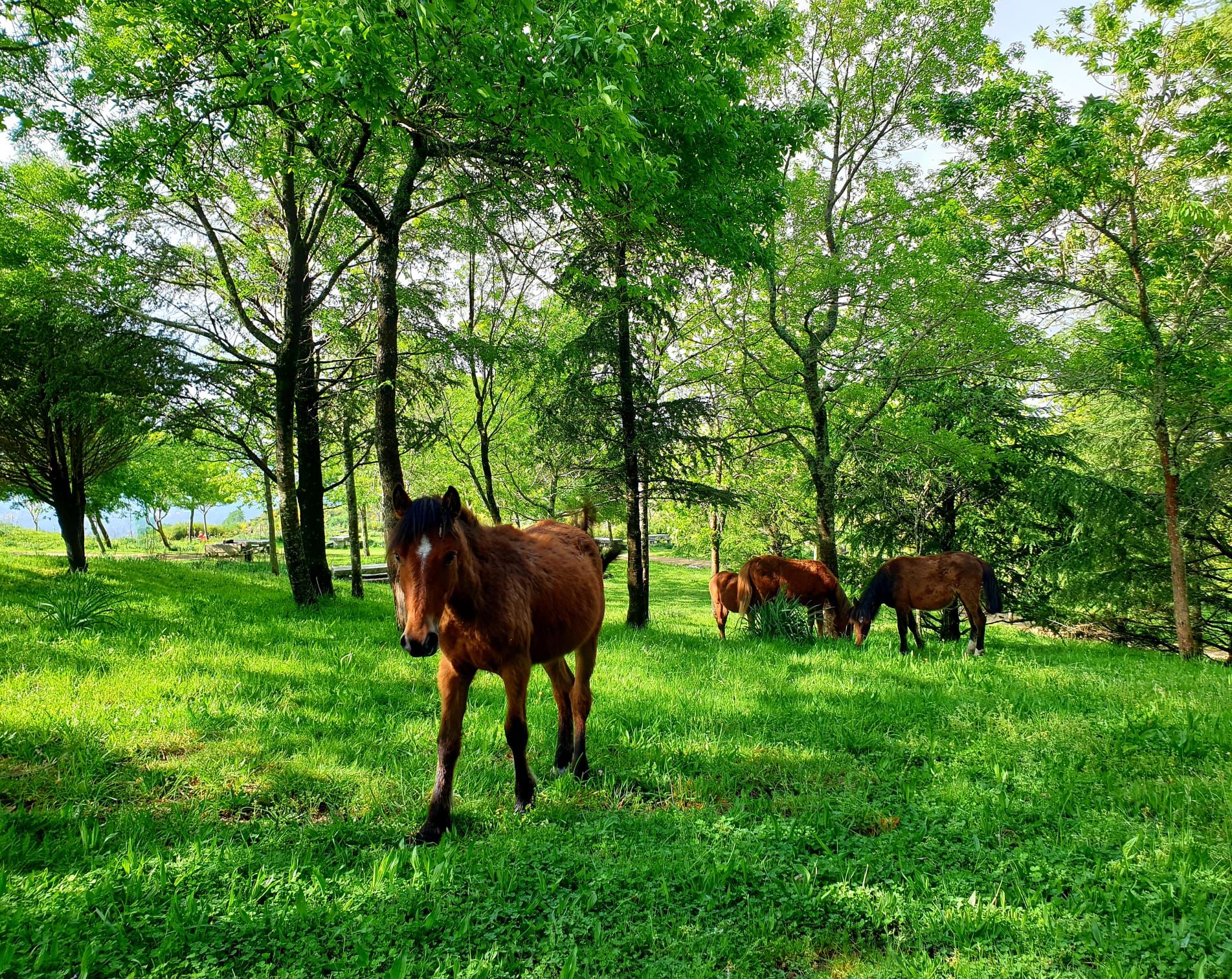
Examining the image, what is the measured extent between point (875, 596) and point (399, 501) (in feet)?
31.8

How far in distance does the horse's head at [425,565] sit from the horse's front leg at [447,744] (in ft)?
2.05

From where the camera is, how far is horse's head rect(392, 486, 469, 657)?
10.6 ft

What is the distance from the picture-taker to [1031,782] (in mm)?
4336

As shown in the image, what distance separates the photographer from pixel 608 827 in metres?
3.79

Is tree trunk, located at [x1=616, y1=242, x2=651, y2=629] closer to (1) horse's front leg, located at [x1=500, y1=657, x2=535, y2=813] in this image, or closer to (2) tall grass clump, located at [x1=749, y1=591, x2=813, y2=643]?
(2) tall grass clump, located at [x1=749, y1=591, x2=813, y2=643]

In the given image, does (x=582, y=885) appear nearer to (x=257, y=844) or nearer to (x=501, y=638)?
(x=501, y=638)

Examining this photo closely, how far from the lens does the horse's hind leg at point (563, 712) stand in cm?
480

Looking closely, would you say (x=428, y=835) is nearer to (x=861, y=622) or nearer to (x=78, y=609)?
(x=78, y=609)

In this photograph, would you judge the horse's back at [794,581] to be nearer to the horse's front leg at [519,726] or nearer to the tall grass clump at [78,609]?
the horse's front leg at [519,726]

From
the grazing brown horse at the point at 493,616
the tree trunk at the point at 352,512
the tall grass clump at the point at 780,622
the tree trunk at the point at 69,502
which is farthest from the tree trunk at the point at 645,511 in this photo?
the tree trunk at the point at 69,502

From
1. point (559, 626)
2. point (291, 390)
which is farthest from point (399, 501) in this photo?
point (291, 390)

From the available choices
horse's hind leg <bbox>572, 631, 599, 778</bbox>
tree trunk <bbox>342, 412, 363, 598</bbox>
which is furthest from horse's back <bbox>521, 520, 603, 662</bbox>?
tree trunk <bbox>342, 412, 363, 598</bbox>

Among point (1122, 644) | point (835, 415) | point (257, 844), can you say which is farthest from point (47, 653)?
point (1122, 644)

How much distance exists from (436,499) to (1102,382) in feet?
39.3
